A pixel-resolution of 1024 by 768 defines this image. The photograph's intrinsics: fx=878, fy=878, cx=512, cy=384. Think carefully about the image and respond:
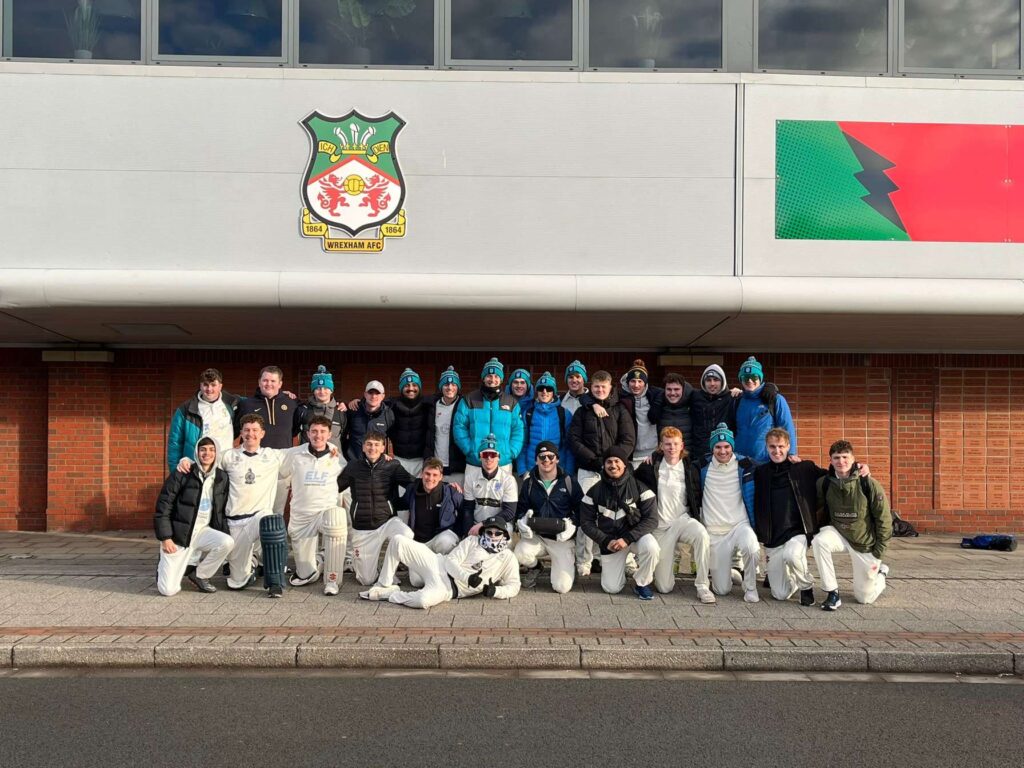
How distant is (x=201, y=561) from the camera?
7.67 m

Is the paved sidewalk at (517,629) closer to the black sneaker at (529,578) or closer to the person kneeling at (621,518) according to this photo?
the black sneaker at (529,578)

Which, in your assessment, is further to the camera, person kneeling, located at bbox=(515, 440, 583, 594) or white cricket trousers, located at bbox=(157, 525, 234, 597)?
person kneeling, located at bbox=(515, 440, 583, 594)

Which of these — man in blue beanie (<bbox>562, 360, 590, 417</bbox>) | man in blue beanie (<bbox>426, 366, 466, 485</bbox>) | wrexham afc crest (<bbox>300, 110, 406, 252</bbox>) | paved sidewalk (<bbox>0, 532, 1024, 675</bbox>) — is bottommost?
paved sidewalk (<bbox>0, 532, 1024, 675</bbox>)

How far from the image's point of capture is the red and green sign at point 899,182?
9422mm

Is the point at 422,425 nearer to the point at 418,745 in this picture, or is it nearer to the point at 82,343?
the point at 418,745

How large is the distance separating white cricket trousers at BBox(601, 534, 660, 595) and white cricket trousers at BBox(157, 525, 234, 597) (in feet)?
→ 10.7

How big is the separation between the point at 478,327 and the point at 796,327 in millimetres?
3575

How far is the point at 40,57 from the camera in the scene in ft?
31.0

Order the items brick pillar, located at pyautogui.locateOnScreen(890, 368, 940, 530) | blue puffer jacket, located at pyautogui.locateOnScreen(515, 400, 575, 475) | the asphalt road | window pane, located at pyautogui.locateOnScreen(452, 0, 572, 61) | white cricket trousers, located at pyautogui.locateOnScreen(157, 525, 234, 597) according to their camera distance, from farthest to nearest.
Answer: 1. brick pillar, located at pyautogui.locateOnScreen(890, 368, 940, 530)
2. window pane, located at pyautogui.locateOnScreen(452, 0, 572, 61)
3. blue puffer jacket, located at pyautogui.locateOnScreen(515, 400, 575, 475)
4. white cricket trousers, located at pyautogui.locateOnScreen(157, 525, 234, 597)
5. the asphalt road

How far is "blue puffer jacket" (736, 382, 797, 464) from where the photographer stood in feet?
26.3

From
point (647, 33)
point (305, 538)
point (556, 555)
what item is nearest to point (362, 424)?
point (305, 538)

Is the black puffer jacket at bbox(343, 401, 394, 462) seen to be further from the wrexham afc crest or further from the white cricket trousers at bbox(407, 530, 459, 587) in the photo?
the wrexham afc crest

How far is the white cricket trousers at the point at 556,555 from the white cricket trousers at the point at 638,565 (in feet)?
0.95

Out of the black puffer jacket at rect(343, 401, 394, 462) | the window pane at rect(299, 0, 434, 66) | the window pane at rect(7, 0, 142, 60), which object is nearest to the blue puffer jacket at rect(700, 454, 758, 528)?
the black puffer jacket at rect(343, 401, 394, 462)
